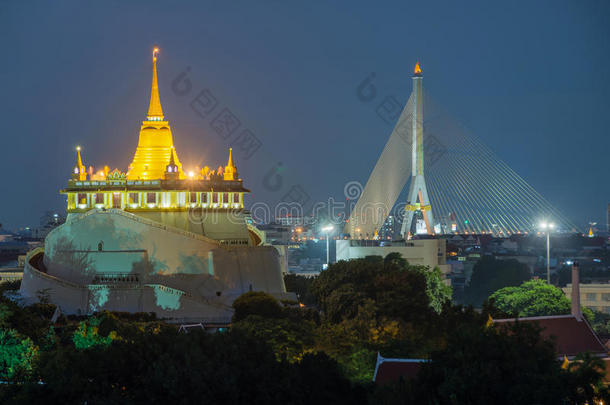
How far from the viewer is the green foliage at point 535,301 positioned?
54.7 meters

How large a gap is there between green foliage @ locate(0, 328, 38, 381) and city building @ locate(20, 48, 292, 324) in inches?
472

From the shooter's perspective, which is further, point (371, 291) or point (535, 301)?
point (535, 301)

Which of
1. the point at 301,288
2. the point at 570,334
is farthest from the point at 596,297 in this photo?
the point at 570,334

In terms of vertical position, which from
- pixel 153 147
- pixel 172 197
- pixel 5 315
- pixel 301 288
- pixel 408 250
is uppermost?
pixel 153 147

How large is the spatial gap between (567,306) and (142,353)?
109 feet

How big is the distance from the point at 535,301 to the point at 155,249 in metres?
21.3

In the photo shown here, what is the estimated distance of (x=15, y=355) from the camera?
31906 mm

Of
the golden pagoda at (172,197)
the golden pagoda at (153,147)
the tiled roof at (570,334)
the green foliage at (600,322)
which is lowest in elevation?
the green foliage at (600,322)

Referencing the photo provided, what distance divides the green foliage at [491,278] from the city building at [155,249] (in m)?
30.5

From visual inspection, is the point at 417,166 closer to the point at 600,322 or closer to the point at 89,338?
the point at 600,322

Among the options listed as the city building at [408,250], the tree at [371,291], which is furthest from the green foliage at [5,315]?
the city building at [408,250]

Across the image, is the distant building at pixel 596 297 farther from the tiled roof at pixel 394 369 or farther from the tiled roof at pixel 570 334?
the tiled roof at pixel 394 369

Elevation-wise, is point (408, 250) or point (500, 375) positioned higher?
point (408, 250)

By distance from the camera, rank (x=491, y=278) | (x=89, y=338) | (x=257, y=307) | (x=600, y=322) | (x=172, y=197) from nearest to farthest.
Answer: (x=89, y=338)
(x=257, y=307)
(x=172, y=197)
(x=600, y=322)
(x=491, y=278)
